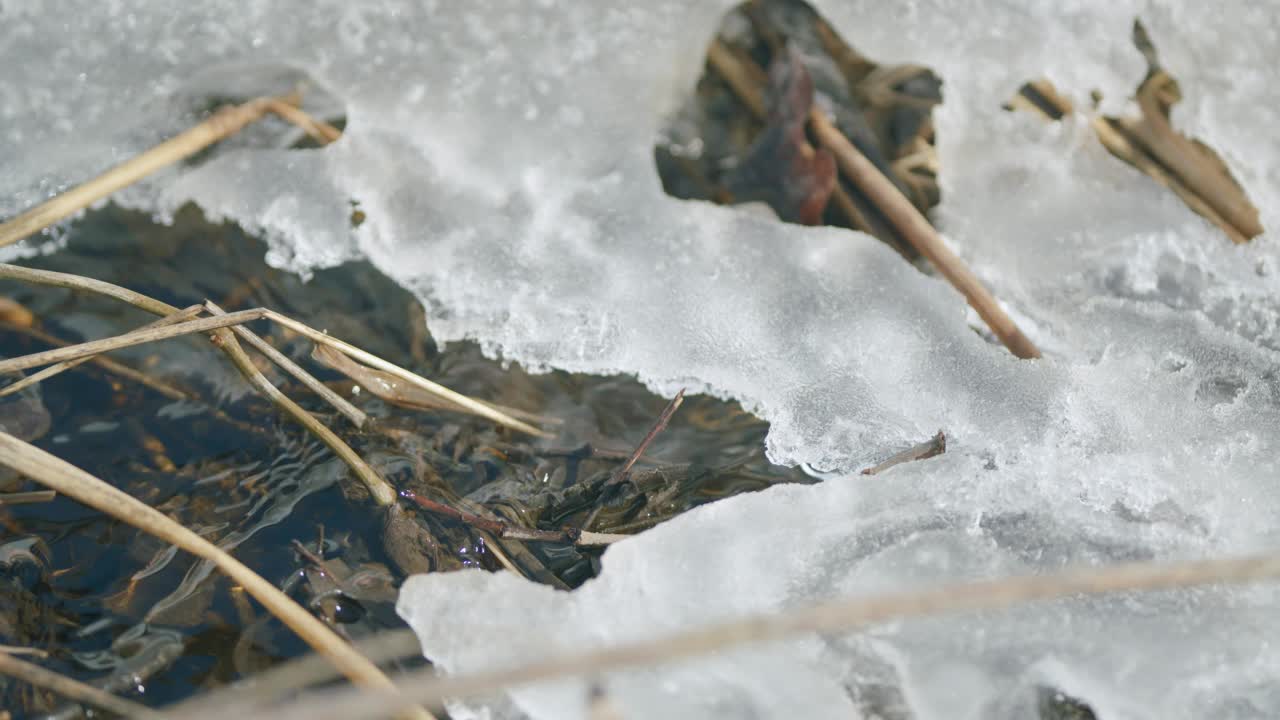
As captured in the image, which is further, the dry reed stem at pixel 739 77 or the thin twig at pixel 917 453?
the dry reed stem at pixel 739 77

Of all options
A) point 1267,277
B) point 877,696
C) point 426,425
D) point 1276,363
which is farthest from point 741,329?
point 1267,277

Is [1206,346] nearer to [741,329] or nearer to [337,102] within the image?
[741,329]

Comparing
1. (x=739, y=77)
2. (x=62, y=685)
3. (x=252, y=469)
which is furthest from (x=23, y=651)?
(x=739, y=77)

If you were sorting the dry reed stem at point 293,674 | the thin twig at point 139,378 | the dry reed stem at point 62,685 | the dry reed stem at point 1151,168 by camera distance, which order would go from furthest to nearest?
the dry reed stem at point 1151,168 → the thin twig at point 139,378 → the dry reed stem at point 62,685 → the dry reed stem at point 293,674

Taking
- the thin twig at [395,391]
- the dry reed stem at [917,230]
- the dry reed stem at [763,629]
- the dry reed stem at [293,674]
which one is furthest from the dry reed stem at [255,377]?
the dry reed stem at [917,230]

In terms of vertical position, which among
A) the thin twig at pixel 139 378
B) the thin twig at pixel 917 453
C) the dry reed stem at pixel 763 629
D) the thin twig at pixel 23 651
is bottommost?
the thin twig at pixel 139 378

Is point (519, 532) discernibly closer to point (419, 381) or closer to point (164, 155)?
point (419, 381)

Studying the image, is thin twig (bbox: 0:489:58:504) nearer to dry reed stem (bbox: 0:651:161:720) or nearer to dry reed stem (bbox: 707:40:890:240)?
dry reed stem (bbox: 0:651:161:720)

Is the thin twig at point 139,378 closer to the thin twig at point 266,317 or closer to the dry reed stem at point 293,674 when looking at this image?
the thin twig at point 266,317
